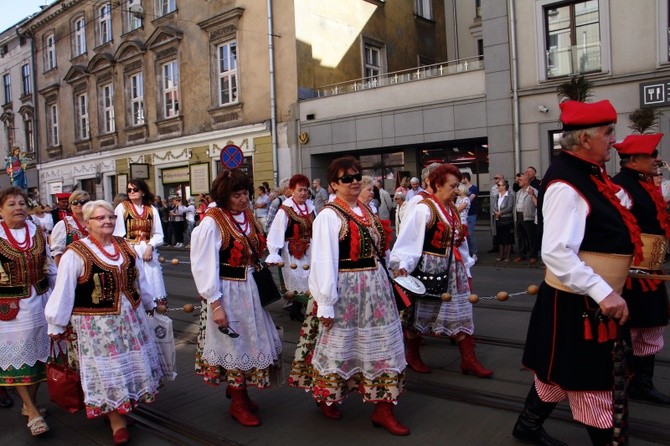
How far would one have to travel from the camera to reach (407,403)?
4812 mm

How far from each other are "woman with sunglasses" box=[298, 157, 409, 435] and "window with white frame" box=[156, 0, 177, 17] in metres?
23.1

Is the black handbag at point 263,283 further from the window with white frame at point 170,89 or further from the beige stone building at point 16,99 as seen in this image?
the beige stone building at point 16,99

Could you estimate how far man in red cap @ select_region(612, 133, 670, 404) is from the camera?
4.38m

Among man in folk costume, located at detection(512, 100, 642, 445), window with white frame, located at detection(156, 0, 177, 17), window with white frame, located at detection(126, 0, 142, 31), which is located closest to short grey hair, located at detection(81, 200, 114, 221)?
man in folk costume, located at detection(512, 100, 642, 445)

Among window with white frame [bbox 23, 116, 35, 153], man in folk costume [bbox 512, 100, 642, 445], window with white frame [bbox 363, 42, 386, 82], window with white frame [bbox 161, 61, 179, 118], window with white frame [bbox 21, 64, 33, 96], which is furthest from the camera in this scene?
window with white frame [bbox 23, 116, 35, 153]

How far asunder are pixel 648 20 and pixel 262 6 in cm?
1231

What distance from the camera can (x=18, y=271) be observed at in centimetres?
482

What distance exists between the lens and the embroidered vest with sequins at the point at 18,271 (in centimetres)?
479

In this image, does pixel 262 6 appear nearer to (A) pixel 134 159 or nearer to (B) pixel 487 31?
(B) pixel 487 31

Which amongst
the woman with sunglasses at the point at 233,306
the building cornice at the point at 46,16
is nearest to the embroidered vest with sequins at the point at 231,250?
the woman with sunglasses at the point at 233,306

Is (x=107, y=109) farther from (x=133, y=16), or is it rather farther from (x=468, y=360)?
(x=468, y=360)

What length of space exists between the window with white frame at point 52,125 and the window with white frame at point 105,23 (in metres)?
6.53

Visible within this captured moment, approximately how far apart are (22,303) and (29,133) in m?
35.2

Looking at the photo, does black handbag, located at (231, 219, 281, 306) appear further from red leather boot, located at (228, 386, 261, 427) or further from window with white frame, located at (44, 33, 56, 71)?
window with white frame, located at (44, 33, 56, 71)
